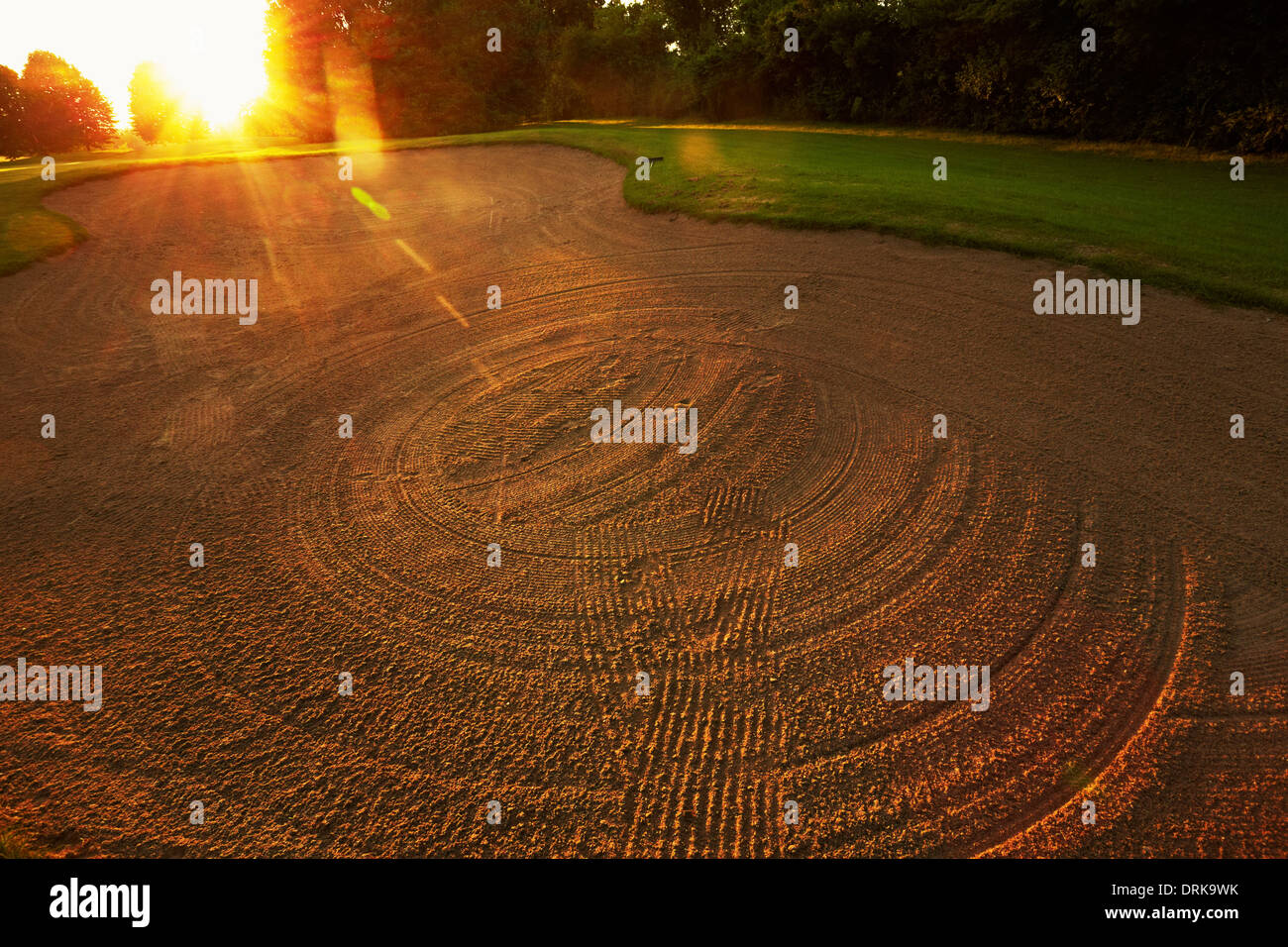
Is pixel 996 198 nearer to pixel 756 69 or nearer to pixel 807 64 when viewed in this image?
pixel 807 64

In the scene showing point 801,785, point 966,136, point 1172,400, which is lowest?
point 801,785

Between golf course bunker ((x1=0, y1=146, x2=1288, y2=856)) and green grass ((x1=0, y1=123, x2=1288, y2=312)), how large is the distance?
1.11 m

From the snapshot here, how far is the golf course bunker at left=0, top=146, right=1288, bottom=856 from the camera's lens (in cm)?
373

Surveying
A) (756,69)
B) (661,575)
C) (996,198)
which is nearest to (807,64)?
(756,69)

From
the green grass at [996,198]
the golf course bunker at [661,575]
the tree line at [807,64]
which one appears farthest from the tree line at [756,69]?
the golf course bunker at [661,575]

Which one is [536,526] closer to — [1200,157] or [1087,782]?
[1087,782]

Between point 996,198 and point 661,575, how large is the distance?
11.7 m

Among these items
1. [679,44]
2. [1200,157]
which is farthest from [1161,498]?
[679,44]

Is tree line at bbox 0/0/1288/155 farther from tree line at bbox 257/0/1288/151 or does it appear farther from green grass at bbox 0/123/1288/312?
green grass at bbox 0/123/1288/312

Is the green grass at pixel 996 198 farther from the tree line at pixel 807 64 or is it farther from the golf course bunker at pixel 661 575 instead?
the tree line at pixel 807 64

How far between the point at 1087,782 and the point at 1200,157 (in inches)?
834

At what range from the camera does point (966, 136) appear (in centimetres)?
2259

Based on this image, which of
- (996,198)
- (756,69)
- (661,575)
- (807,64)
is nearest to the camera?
(661,575)

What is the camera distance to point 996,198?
12.8 meters
